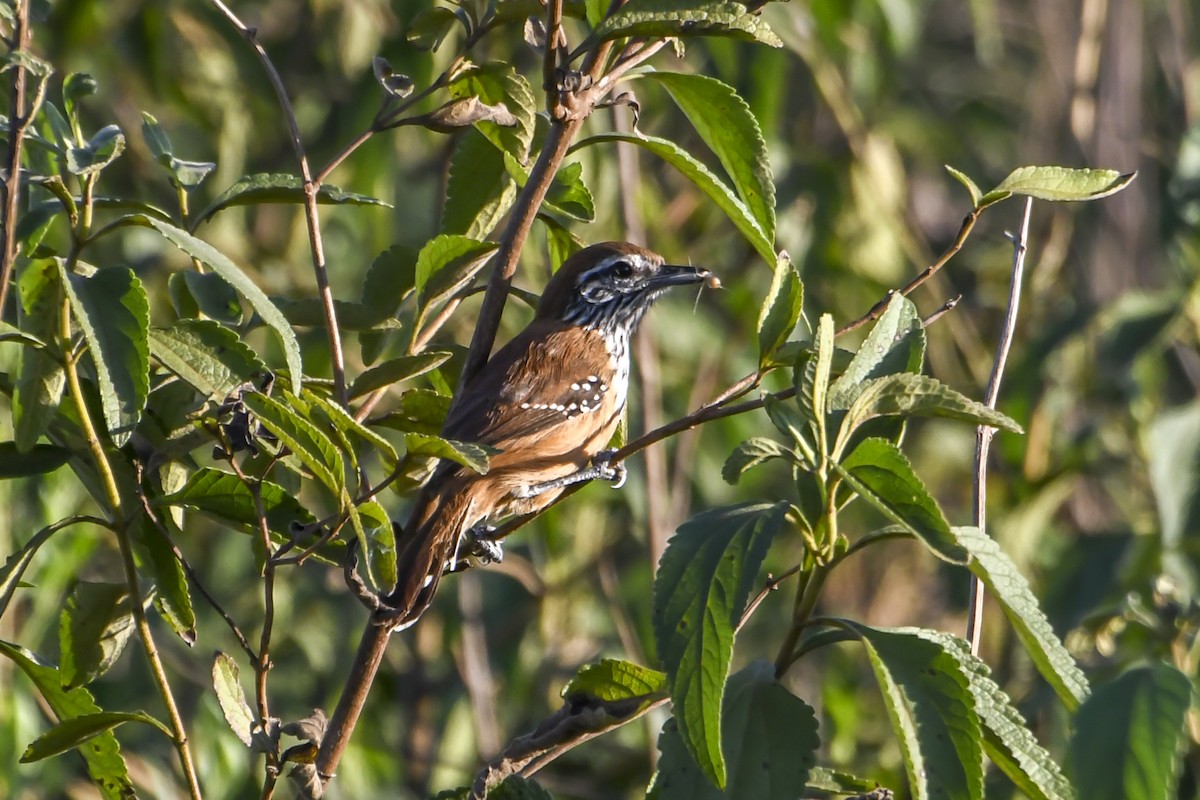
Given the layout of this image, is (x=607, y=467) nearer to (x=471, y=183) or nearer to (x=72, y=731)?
(x=471, y=183)

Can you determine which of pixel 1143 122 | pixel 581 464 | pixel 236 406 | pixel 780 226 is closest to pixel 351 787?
pixel 581 464

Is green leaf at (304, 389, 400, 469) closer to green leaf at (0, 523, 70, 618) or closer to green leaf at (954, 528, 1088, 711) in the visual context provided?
green leaf at (0, 523, 70, 618)

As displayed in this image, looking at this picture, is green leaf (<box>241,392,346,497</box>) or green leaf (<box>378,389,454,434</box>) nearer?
green leaf (<box>241,392,346,497</box>)

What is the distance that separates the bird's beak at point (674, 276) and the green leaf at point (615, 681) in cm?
235

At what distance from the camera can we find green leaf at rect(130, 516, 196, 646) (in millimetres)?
2744

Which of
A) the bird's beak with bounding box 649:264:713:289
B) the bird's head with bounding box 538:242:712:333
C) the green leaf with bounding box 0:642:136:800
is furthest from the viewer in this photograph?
the bird's head with bounding box 538:242:712:333

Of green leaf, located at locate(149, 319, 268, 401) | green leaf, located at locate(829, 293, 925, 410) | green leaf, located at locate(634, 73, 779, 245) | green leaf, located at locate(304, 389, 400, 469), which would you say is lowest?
green leaf, located at locate(829, 293, 925, 410)

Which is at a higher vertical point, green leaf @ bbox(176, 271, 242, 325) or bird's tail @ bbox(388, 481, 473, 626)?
green leaf @ bbox(176, 271, 242, 325)

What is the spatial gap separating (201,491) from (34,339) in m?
0.43

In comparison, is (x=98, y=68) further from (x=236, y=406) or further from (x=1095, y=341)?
(x=236, y=406)

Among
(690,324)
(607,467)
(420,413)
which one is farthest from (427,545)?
(690,324)

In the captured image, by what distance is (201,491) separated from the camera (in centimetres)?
271

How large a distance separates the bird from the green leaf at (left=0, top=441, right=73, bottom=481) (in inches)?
37.9

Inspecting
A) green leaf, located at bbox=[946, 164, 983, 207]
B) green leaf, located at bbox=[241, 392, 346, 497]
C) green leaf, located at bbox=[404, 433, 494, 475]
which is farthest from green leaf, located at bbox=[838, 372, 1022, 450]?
green leaf, located at bbox=[241, 392, 346, 497]
